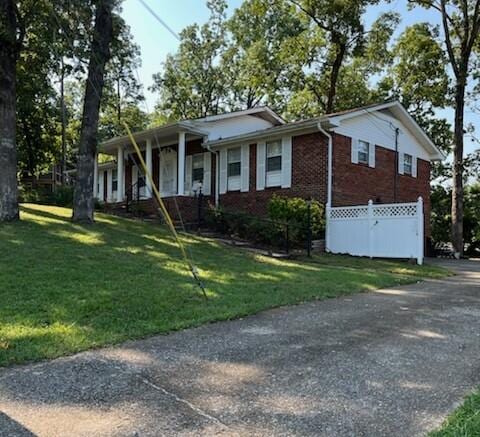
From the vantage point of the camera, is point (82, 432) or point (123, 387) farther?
point (123, 387)

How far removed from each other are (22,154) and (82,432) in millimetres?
30364

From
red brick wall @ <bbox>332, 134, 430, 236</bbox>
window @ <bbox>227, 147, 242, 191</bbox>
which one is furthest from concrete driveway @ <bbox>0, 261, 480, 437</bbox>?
window @ <bbox>227, 147, 242, 191</bbox>

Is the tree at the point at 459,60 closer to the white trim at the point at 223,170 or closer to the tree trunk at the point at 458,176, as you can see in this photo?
the tree trunk at the point at 458,176

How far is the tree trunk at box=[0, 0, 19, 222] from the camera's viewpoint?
495 inches

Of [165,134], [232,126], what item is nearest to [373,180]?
[232,126]

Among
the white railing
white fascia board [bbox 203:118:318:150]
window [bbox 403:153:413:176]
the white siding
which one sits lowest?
the white railing

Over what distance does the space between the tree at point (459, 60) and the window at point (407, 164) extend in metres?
1.91

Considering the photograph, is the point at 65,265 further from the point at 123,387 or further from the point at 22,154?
the point at 22,154

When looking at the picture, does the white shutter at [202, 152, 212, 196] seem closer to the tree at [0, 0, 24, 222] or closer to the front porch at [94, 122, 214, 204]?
the front porch at [94, 122, 214, 204]

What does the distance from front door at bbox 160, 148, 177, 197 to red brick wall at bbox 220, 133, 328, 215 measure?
399 centimetres

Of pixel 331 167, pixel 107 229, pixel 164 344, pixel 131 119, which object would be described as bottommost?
pixel 164 344

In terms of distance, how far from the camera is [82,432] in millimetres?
2809

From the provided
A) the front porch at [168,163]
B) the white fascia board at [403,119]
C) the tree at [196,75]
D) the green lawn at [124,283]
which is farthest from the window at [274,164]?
the tree at [196,75]

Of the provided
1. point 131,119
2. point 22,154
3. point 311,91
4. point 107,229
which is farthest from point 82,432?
point 131,119
